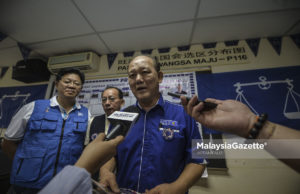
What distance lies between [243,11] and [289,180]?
6.85ft

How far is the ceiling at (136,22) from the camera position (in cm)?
142

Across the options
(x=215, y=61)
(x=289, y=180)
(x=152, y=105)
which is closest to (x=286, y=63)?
(x=215, y=61)

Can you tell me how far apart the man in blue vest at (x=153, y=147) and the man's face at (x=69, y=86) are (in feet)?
2.48

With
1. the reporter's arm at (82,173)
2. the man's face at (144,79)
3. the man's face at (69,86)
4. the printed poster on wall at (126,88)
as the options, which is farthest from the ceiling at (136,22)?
the reporter's arm at (82,173)

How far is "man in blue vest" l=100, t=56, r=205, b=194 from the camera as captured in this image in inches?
26.6

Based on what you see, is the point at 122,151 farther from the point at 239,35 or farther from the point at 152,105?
the point at 239,35

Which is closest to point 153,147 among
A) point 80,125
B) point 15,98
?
point 80,125

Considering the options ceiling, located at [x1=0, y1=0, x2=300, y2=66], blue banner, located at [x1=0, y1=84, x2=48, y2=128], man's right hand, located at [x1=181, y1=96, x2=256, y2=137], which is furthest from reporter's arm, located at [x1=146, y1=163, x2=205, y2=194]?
blue banner, located at [x1=0, y1=84, x2=48, y2=128]

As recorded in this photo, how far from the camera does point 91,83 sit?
88.7 inches

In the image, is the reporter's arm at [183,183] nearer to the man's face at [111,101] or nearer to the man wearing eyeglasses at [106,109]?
the man wearing eyeglasses at [106,109]

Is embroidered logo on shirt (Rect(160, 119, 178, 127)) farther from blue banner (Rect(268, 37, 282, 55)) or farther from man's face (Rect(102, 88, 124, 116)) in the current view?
blue banner (Rect(268, 37, 282, 55))

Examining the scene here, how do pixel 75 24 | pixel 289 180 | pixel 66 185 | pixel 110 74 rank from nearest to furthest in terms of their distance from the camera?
pixel 66 185, pixel 289 180, pixel 75 24, pixel 110 74

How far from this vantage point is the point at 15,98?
254 cm

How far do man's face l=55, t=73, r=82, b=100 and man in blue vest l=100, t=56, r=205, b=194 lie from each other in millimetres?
755
